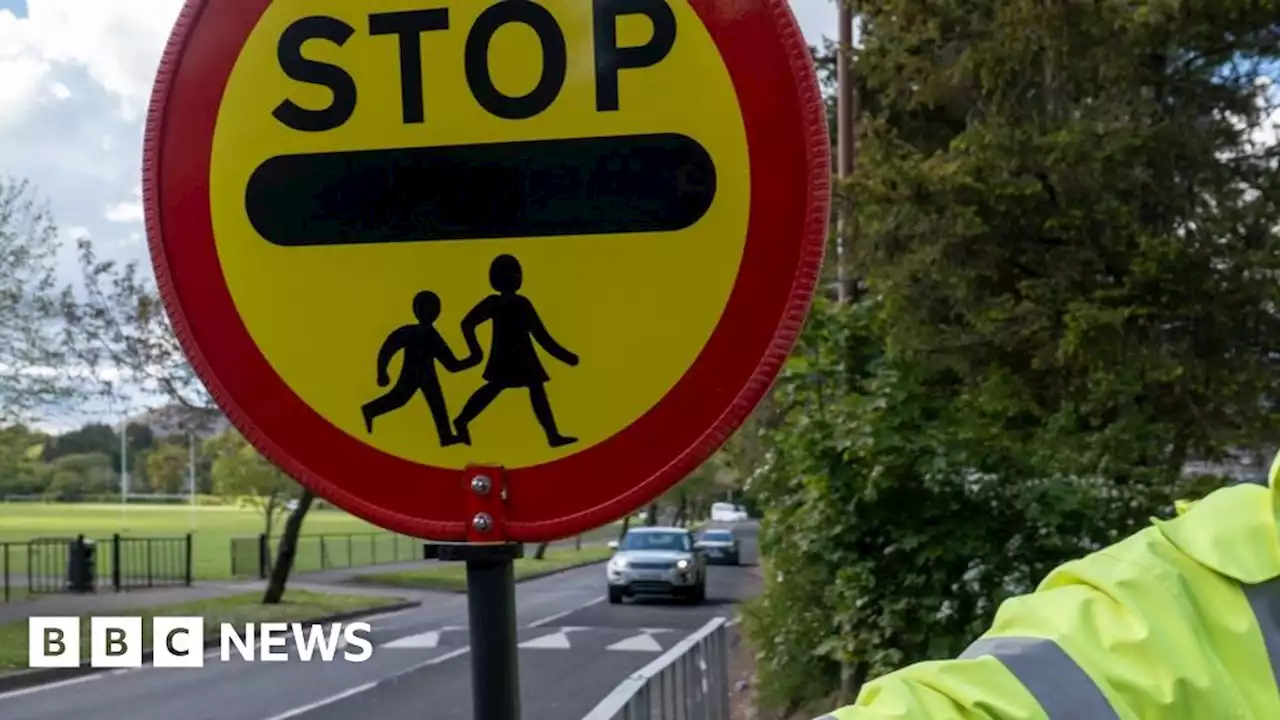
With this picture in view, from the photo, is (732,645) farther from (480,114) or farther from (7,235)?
(480,114)

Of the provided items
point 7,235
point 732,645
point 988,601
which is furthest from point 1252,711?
point 7,235

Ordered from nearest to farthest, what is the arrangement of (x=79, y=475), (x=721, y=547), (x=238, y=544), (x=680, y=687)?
1. (x=680, y=687)
2. (x=238, y=544)
3. (x=79, y=475)
4. (x=721, y=547)

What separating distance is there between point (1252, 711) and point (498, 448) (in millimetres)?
707

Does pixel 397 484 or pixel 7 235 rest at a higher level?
pixel 7 235

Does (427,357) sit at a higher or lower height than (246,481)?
higher

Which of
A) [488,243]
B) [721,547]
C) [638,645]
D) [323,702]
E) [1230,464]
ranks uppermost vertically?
[488,243]

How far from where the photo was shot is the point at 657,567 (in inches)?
1033

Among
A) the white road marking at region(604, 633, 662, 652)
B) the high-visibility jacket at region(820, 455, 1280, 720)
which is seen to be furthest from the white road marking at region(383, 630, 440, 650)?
the high-visibility jacket at region(820, 455, 1280, 720)

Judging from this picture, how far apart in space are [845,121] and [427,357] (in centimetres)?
954

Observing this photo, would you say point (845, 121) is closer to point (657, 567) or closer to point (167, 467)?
point (657, 567)

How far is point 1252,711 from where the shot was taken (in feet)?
3.66

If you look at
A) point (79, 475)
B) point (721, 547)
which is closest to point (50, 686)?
point (79, 475)

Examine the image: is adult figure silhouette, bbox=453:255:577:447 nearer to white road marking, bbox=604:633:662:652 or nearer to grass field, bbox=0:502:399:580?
grass field, bbox=0:502:399:580

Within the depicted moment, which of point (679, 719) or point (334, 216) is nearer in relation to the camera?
point (334, 216)
